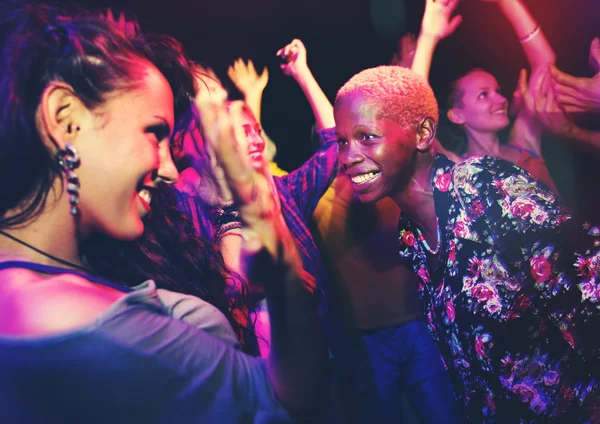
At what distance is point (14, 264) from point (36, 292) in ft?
0.35

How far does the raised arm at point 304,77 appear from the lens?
215 cm

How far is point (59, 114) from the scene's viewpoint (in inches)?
39.1

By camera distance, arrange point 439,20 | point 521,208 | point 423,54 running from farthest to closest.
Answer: point 439,20
point 423,54
point 521,208

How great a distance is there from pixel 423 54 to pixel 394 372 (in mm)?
1522

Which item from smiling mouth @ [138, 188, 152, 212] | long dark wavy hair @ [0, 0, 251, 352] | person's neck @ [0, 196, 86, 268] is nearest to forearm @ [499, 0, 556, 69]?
long dark wavy hair @ [0, 0, 251, 352]

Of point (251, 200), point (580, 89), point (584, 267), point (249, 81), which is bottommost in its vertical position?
point (584, 267)

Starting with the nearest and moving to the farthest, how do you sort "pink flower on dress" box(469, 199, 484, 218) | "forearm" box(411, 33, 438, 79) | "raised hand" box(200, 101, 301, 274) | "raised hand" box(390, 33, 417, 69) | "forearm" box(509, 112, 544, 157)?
"raised hand" box(200, 101, 301, 274) < "pink flower on dress" box(469, 199, 484, 218) < "forearm" box(411, 33, 438, 79) < "raised hand" box(390, 33, 417, 69) < "forearm" box(509, 112, 544, 157)

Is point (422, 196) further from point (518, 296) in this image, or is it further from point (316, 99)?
point (316, 99)

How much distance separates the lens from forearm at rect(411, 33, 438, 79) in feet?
6.89

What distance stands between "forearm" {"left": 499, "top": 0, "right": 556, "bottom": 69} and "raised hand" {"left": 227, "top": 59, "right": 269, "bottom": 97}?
1384 mm

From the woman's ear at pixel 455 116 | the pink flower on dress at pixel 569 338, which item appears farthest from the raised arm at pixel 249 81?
the pink flower on dress at pixel 569 338

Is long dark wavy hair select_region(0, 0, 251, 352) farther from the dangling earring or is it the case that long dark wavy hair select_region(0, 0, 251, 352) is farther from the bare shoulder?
the bare shoulder

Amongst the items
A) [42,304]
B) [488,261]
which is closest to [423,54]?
[488,261]

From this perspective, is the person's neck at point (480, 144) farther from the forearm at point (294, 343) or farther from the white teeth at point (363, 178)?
the forearm at point (294, 343)
